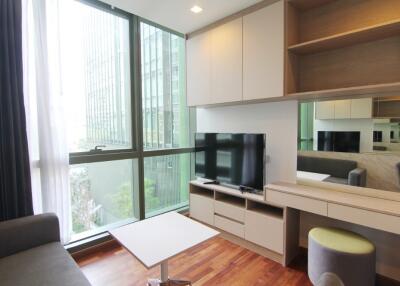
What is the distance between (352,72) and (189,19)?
5.95 feet

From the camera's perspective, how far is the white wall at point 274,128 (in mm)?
2449

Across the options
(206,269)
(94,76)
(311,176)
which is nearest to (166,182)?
(206,269)

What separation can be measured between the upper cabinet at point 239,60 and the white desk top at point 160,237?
4.71 feet

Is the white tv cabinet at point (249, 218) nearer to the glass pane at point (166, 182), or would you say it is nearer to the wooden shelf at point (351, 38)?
the glass pane at point (166, 182)

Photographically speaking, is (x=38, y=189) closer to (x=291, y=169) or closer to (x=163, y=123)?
(x=163, y=123)

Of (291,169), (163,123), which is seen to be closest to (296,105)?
(291,169)

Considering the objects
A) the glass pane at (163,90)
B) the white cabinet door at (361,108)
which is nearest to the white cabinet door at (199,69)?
the glass pane at (163,90)

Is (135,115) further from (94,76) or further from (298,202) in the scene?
(298,202)

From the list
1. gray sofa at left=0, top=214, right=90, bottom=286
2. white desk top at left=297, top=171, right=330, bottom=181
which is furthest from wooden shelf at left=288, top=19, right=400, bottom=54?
gray sofa at left=0, top=214, right=90, bottom=286

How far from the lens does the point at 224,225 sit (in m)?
2.72

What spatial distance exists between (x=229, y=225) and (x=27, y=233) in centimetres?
191

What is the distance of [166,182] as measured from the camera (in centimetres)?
341

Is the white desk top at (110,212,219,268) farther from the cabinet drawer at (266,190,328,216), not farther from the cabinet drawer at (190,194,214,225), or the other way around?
the cabinet drawer at (190,194,214,225)

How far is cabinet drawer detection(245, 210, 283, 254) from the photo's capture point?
2240 mm
